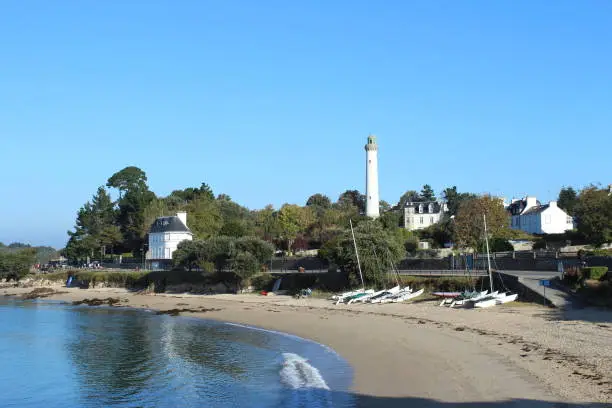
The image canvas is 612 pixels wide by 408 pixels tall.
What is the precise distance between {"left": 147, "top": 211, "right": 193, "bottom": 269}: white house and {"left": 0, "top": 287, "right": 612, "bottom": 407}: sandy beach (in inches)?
1855

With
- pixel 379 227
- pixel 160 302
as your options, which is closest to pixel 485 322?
pixel 379 227

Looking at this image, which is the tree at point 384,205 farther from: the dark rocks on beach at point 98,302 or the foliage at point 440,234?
the dark rocks on beach at point 98,302

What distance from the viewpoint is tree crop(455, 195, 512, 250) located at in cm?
6519

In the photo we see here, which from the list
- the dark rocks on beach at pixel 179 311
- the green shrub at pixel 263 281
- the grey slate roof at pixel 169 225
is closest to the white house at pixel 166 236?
the grey slate roof at pixel 169 225

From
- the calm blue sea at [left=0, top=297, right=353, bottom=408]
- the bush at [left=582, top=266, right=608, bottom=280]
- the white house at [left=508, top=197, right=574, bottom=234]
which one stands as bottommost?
the calm blue sea at [left=0, top=297, right=353, bottom=408]

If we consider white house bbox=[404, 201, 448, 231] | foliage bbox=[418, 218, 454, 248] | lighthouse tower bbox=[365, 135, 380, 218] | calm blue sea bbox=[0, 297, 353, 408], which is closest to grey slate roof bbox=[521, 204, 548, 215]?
foliage bbox=[418, 218, 454, 248]

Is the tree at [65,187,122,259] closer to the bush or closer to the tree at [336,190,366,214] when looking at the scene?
the tree at [336,190,366,214]

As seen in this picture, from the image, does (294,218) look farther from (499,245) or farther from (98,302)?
(98,302)

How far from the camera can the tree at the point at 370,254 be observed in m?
48.4

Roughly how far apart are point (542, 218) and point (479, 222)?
97.4 ft

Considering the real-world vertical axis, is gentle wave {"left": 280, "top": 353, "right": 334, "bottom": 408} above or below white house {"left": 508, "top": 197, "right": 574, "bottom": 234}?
below

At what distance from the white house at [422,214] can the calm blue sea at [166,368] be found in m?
75.7

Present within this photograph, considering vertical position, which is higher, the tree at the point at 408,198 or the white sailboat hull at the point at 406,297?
the tree at the point at 408,198

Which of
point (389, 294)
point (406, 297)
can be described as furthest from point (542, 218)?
point (406, 297)
